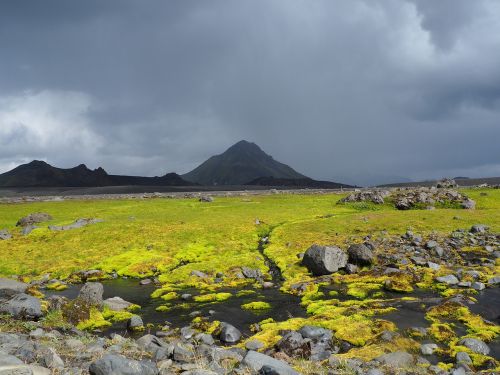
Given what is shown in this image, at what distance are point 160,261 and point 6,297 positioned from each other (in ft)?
48.8

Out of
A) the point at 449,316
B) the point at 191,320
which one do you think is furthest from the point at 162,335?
the point at 449,316

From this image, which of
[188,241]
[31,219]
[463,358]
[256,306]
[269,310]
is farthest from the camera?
[31,219]

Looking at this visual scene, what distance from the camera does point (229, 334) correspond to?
694 inches

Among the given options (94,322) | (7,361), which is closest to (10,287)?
(94,322)

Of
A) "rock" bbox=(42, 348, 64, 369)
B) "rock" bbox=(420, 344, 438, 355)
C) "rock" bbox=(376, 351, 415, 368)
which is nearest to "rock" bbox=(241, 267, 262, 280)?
"rock" bbox=(420, 344, 438, 355)

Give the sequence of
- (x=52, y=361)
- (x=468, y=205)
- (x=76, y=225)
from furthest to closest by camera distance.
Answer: (x=468, y=205) → (x=76, y=225) → (x=52, y=361)

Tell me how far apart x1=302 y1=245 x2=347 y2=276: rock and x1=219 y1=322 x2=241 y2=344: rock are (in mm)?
13050

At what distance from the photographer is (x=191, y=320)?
2070 cm

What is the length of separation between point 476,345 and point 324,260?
1459 cm

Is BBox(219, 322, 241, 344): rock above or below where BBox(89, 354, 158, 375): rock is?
below

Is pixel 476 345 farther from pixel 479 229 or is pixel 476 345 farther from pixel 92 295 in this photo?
pixel 479 229

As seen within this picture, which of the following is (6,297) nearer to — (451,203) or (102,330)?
(102,330)

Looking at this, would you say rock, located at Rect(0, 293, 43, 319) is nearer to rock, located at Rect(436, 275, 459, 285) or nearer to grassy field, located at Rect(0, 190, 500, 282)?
grassy field, located at Rect(0, 190, 500, 282)

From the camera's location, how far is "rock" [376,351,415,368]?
13805 mm
